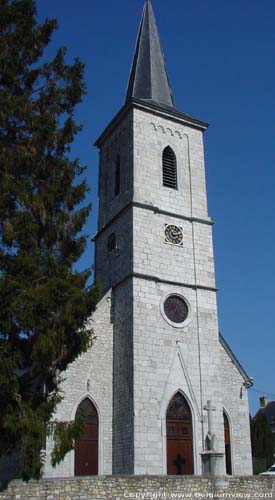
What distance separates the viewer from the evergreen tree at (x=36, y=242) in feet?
37.1

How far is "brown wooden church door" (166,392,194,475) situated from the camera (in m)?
17.7

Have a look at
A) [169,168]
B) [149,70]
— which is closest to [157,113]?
[169,168]

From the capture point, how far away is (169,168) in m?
22.5

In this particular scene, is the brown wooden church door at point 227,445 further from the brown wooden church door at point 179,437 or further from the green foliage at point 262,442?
the green foliage at point 262,442

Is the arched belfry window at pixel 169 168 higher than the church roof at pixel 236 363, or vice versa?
the arched belfry window at pixel 169 168

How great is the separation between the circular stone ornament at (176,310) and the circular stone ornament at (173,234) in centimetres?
218

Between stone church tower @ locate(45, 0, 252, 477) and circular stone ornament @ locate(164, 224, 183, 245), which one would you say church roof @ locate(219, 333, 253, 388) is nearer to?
stone church tower @ locate(45, 0, 252, 477)

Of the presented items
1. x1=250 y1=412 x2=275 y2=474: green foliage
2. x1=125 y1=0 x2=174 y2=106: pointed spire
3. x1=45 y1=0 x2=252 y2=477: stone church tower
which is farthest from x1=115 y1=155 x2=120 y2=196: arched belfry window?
x1=250 y1=412 x2=275 y2=474: green foliage

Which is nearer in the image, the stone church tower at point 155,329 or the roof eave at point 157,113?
the stone church tower at point 155,329

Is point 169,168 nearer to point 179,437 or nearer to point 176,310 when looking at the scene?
point 176,310

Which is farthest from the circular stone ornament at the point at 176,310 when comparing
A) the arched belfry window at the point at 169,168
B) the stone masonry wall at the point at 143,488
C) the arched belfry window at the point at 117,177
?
the stone masonry wall at the point at 143,488

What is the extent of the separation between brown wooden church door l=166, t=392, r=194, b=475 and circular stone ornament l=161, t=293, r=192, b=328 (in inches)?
100

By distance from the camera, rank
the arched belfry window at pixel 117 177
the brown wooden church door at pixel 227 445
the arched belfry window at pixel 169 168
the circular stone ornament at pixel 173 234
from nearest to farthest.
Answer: the brown wooden church door at pixel 227 445, the circular stone ornament at pixel 173 234, the arched belfry window at pixel 169 168, the arched belfry window at pixel 117 177

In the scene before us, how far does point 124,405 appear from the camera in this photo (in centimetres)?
1798
